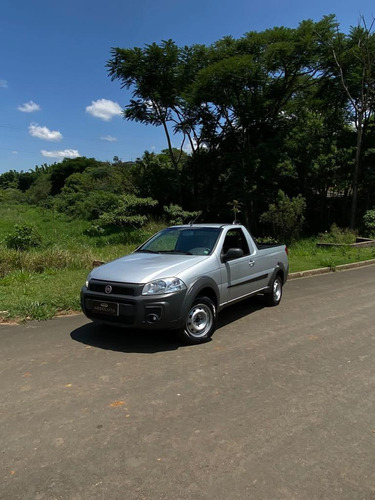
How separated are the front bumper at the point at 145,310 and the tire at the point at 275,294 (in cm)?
303

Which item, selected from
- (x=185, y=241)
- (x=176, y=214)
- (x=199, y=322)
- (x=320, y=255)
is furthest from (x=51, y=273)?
(x=176, y=214)

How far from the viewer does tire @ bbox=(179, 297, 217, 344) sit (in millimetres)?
5211

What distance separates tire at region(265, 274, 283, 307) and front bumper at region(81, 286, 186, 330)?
3034 millimetres

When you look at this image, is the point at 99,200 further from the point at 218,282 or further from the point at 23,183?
the point at 23,183

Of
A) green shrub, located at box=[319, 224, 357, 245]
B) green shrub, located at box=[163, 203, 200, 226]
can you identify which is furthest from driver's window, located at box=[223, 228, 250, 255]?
green shrub, located at box=[163, 203, 200, 226]

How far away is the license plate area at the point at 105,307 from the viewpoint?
4.96 metres

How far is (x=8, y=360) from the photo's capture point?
187 inches

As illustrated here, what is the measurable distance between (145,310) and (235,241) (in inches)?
102

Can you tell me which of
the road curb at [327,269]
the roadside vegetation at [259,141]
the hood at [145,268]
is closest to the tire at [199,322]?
the hood at [145,268]

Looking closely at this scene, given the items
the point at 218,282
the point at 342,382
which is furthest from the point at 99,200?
the point at 342,382

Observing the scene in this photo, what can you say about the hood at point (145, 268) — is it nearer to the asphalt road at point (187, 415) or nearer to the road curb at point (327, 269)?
the asphalt road at point (187, 415)

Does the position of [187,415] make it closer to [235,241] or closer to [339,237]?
[235,241]

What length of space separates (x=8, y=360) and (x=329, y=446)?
375 cm

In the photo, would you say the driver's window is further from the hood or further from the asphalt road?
the asphalt road
